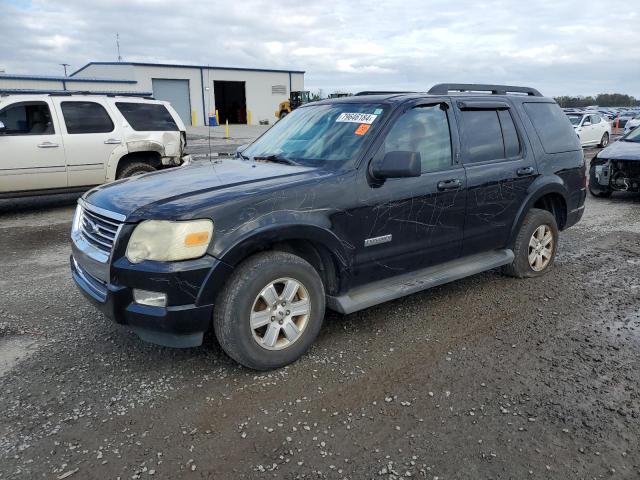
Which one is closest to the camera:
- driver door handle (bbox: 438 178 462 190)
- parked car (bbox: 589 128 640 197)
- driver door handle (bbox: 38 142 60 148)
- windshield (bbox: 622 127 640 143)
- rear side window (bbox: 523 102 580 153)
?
driver door handle (bbox: 438 178 462 190)

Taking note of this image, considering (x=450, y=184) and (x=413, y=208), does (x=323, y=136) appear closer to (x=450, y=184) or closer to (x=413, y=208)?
(x=413, y=208)

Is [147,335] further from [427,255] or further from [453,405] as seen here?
[427,255]

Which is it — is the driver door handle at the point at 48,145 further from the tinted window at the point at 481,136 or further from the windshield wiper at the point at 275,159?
the tinted window at the point at 481,136

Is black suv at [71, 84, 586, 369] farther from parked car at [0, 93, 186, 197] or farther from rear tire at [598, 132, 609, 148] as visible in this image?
rear tire at [598, 132, 609, 148]

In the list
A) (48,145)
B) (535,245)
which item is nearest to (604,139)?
(535,245)

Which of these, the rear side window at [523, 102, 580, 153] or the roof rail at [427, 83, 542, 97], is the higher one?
the roof rail at [427, 83, 542, 97]

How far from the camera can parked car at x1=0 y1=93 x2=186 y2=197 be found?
27.5 ft

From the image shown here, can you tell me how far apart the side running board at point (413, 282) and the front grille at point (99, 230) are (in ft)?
5.00

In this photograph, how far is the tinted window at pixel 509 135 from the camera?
4.92 m

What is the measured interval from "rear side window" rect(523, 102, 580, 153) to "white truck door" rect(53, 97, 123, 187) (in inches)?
269

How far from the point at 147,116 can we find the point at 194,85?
3424 cm

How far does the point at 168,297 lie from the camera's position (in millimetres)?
3121

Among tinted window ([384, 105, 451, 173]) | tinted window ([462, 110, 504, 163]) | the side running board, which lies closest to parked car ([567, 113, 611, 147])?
tinted window ([462, 110, 504, 163])

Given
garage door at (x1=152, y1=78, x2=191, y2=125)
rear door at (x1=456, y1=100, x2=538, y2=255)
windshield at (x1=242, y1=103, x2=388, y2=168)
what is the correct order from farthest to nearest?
garage door at (x1=152, y1=78, x2=191, y2=125), rear door at (x1=456, y1=100, x2=538, y2=255), windshield at (x1=242, y1=103, x2=388, y2=168)
